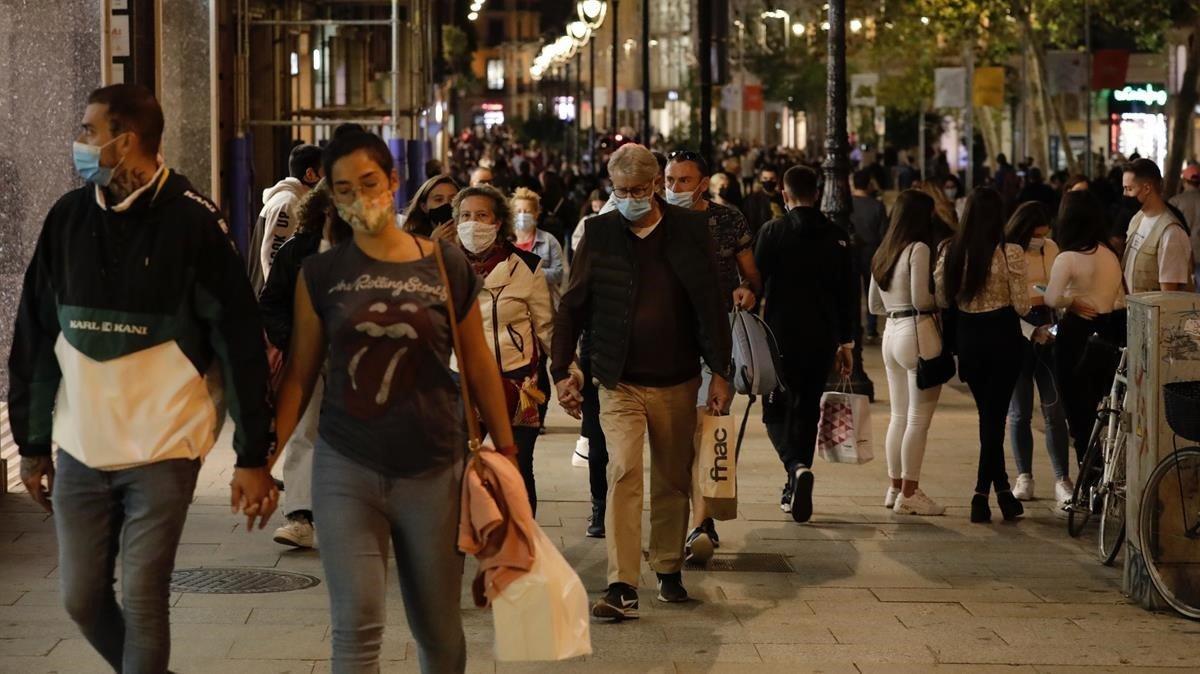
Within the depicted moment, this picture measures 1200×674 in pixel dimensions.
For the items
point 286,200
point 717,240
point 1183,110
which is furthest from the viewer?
point 1183,110

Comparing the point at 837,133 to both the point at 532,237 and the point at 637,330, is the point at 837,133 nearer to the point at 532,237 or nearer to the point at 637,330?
the point at 532,237

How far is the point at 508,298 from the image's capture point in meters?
8.70

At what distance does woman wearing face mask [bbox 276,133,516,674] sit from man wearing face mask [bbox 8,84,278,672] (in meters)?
0.19

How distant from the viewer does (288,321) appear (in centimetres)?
791

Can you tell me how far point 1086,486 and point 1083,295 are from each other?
110 centimetres

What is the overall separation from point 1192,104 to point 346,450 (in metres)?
32.1

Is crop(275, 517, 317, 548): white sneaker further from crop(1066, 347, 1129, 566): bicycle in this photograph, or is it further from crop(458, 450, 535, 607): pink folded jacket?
crop(458, 450, 535, 607): pink folded jacket

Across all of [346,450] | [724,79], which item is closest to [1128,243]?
[346,450]

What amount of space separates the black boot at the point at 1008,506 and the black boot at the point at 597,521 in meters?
2.18

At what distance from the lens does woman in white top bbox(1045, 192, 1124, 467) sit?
35.4 feet

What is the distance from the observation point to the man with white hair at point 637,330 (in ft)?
26.2

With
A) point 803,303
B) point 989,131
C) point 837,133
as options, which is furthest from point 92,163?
point 989,131

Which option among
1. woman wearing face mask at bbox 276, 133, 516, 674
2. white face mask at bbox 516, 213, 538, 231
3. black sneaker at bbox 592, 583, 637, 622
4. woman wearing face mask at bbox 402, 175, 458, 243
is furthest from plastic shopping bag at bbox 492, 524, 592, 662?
white face mask at bbox 516, 213, 538, 231

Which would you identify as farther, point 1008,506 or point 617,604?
point 1008,506
